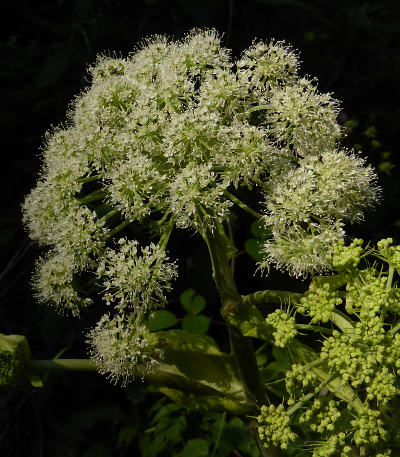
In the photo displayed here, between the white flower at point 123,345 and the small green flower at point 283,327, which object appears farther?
the white flower at point 123,345

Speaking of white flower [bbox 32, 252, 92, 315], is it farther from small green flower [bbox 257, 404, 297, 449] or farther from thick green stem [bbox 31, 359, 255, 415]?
small green flower [bbox 257, 404, 297, 449]

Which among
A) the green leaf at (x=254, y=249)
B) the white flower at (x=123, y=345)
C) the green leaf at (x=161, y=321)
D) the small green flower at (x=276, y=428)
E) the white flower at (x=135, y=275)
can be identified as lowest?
the small green flower at (x=276, y=428)

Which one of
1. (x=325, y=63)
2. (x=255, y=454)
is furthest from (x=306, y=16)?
(x=255, y=454)

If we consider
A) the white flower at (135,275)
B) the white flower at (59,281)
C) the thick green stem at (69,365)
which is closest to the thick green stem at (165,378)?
the thick green stem at (69,365)

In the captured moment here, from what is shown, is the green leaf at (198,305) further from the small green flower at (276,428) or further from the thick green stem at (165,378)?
the small green flower at (276,428)

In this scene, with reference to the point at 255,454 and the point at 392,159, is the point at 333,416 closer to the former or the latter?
the point at 255,454

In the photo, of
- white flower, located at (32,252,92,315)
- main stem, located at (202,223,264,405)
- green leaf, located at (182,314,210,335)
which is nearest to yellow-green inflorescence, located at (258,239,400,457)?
main stem, located at (202,223,264,405)

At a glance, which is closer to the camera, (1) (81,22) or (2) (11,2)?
(1) (81,22)
